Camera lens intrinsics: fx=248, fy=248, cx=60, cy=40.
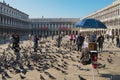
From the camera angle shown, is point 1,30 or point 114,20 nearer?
point 114,20

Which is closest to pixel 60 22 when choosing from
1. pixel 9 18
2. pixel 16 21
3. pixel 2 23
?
pixel 16 21

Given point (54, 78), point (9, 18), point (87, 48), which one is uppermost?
point (9, 18)

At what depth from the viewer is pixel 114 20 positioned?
74375 mm

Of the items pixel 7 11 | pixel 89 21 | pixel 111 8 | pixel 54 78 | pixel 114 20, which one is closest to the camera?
pixel 54 78

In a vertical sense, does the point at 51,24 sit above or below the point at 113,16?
above

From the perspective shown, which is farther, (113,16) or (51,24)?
(51,24)

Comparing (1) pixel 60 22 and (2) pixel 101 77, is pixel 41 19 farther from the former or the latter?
(2) pixel 101 77

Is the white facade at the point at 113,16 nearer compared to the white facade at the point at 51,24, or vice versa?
the white facade at the point at 113,16

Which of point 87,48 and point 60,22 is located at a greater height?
point 60,22

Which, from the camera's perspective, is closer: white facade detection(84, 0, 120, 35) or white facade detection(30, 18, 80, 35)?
white facade detection(84, 0, 120, 35)

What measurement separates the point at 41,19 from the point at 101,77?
134 metres

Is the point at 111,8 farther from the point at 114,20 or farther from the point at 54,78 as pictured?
the point at 54,78

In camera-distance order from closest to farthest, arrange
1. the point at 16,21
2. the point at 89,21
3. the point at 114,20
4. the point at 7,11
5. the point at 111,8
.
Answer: the point at 89,21 < the point at 114,20 < the point at 111,8 < the point at 7,11 < the point at 16,21

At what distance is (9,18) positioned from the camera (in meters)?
95.4
